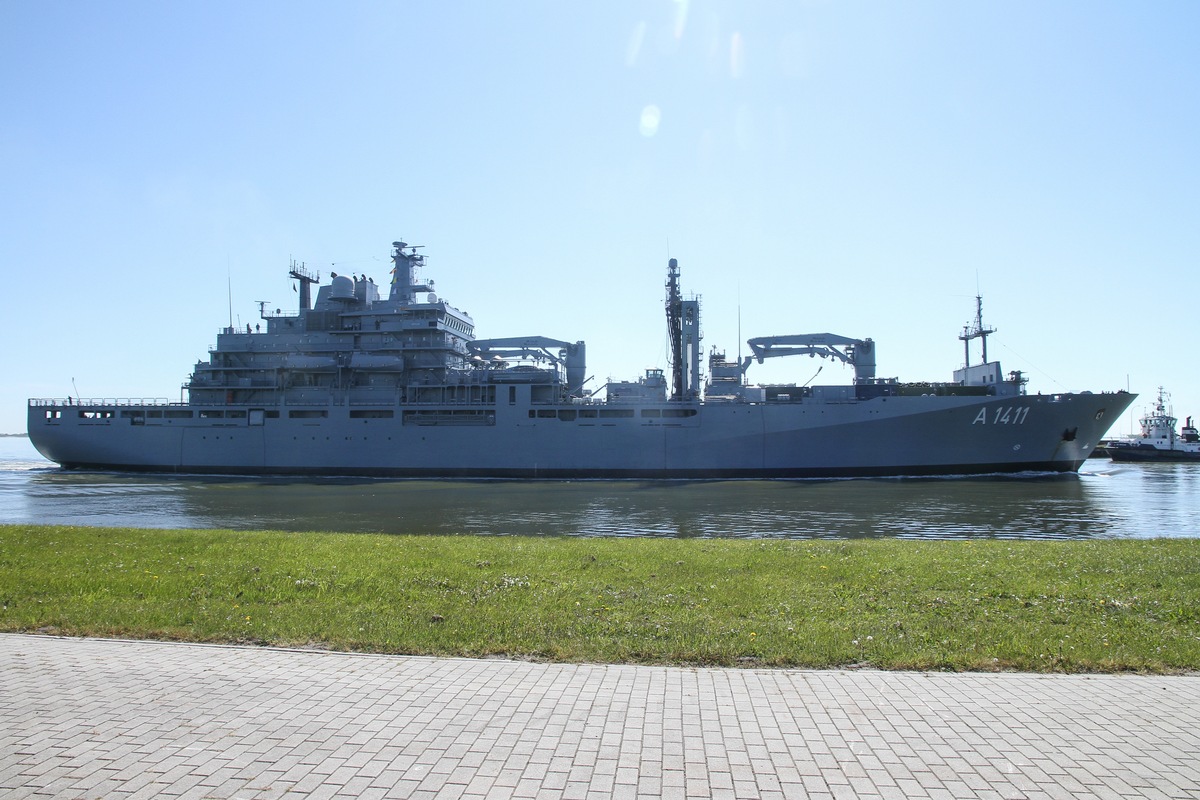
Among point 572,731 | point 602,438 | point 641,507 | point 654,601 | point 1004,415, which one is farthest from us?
point 602,438

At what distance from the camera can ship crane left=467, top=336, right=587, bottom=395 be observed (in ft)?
147

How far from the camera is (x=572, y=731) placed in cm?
413

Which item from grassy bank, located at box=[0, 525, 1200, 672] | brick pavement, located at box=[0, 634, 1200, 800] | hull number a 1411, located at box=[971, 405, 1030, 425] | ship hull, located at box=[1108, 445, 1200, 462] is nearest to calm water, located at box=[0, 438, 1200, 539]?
hull number a 1411, located at box=[971, 405, 1030, 425]

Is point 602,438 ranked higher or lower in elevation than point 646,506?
higher

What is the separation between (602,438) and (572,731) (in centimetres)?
3690

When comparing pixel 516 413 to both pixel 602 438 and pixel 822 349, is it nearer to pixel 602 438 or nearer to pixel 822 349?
pixel 602 438

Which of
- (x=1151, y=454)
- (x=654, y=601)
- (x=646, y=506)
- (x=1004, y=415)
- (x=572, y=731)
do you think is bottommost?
(x=1151, y=454)

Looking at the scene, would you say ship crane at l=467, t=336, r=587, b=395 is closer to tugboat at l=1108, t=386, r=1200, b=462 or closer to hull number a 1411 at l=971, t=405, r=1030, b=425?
hull number a 1411 at l=971, t=405, r=1030, b=425

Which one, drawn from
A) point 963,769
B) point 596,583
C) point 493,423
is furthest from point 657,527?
point 493,423

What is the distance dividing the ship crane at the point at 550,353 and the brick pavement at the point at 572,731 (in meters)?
39.8

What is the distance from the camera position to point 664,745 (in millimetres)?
3951

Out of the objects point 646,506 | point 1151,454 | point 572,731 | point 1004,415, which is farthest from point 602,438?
point 1151,454

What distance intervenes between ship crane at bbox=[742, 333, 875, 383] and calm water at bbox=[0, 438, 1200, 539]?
8545 millimetres

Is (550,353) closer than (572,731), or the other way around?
(572,731)
